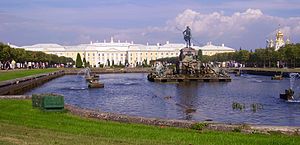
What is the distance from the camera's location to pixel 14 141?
42.0 feet

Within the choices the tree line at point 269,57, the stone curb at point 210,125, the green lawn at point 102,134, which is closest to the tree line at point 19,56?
the tree line at point 269,57

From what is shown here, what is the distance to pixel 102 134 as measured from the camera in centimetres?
1558

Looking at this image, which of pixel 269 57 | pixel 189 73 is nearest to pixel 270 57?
pixel 269 57

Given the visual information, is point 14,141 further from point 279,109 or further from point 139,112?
point 279,109

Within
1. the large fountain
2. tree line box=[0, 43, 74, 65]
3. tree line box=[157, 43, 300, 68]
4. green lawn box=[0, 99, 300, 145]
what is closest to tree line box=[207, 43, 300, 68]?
tree line box=[157, 43, 300, 68]

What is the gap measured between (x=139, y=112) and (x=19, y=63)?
96.6 metres

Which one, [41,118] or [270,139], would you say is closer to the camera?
[270,139]

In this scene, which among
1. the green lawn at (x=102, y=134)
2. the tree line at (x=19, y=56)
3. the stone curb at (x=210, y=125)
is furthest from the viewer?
the tree line at (x=19, y=56)

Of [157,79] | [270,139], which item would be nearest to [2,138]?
[270,139]

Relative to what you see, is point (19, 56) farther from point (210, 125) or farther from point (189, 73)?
point (210, 125)

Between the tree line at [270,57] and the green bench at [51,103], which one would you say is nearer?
the green bench at [51,103]

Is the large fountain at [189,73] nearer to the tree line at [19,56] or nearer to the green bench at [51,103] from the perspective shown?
the tree line at [19,56]

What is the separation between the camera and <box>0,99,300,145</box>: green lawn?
13.8 meters

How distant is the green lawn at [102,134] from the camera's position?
13758 mm
